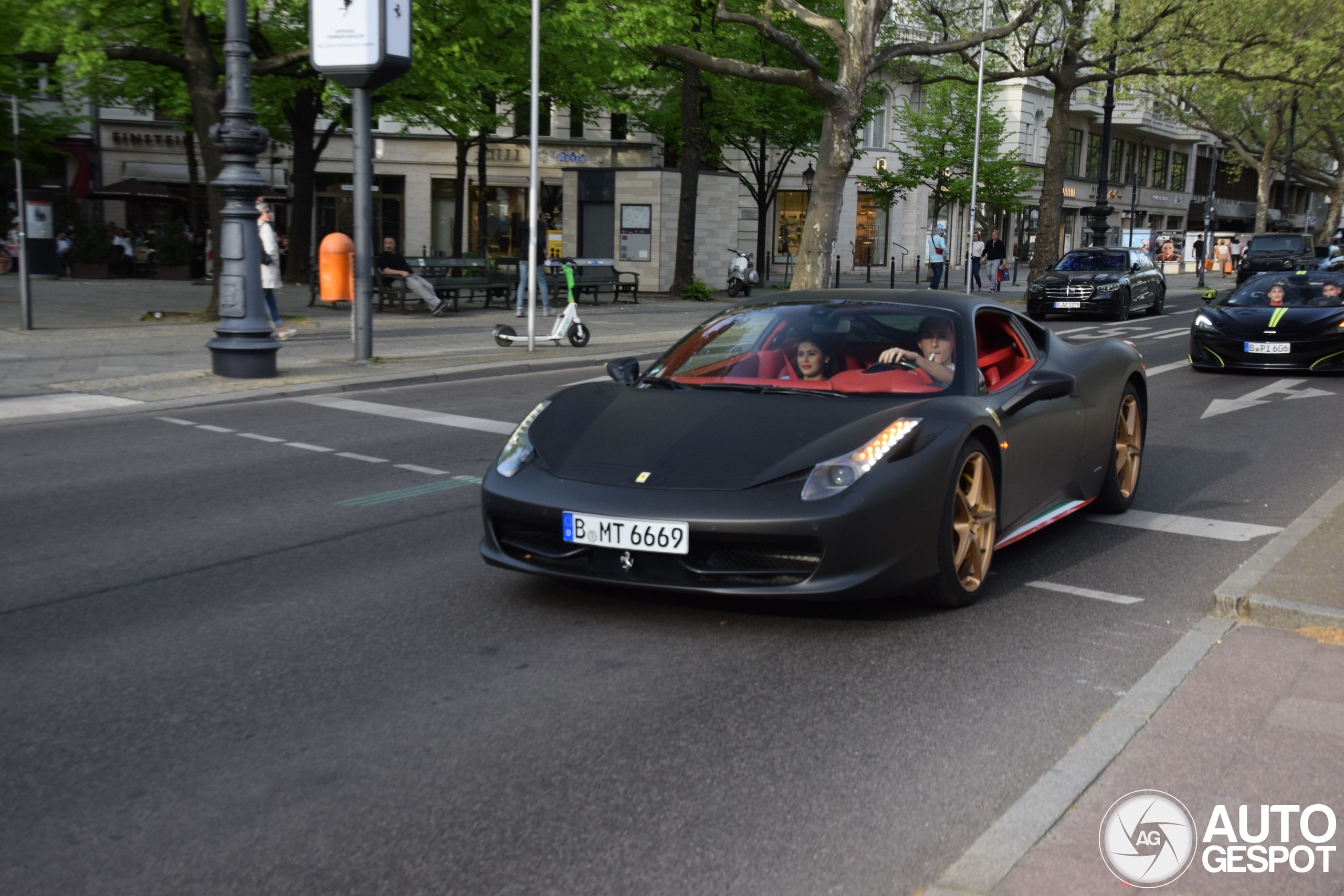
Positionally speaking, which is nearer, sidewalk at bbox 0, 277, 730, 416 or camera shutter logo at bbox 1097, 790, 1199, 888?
camera shutter logo at bbox 1097, 790, 1199, 888

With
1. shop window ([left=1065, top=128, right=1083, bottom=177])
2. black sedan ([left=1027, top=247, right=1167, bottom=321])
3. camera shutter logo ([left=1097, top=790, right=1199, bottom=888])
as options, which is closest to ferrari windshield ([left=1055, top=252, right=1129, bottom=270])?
black sedan ([left=1027, top=247, right=1167, bottom=321])

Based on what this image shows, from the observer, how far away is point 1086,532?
7.25m

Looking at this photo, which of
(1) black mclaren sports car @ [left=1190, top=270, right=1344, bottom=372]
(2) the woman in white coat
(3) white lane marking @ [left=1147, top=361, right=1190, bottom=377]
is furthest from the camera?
(2) the woman in white coat

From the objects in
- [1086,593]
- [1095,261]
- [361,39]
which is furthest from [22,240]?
[1095,261]

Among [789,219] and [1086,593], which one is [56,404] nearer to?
[1086,593]

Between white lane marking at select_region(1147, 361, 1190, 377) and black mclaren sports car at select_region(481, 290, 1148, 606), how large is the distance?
997 cm

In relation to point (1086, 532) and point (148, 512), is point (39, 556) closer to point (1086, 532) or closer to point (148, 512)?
point (148, 512)

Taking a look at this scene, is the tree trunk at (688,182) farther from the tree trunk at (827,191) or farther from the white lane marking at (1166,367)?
the white lane marking at (1166,367)

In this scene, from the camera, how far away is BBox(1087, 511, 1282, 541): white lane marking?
7.26 m

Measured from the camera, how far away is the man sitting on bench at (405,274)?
2355 cm

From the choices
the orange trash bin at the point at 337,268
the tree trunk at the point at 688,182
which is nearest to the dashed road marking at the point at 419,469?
the orange trash bin at the point at 337,268

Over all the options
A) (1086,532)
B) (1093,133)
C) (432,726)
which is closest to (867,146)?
(1093,133)

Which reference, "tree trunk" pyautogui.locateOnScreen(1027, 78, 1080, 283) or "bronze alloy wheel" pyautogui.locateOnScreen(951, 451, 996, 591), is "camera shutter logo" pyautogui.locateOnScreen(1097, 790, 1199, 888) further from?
"tree trunk" pyautogui.locateOnScreen(1027, 78, 1080, 283)

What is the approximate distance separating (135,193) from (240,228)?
1286 inches
